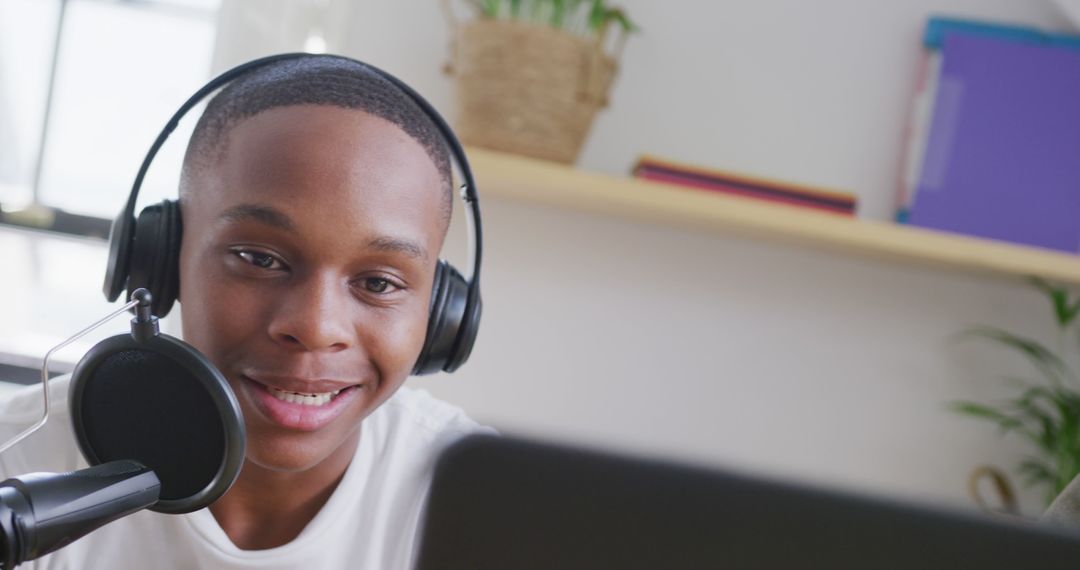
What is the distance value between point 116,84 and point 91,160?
153 millimetres

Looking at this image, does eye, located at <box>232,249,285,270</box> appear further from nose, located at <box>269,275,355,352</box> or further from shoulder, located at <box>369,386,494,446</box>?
shoulder, located at <box>369,386,494,446</box>

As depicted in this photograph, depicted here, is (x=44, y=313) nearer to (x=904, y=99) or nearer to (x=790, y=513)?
(x=904, y=99)

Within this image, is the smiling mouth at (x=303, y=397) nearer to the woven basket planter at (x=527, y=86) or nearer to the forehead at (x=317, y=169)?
the forehead at (x=317, y=169)

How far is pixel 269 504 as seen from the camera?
0.96 metres

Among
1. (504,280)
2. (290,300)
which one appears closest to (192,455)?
(290,300)

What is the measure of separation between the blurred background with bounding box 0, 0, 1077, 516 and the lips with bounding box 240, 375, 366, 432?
107 centimetres

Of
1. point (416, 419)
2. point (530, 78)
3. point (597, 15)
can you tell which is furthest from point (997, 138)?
point (416, 419)

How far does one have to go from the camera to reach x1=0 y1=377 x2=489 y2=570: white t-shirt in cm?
88

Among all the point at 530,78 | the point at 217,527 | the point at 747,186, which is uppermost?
the point at 530,78

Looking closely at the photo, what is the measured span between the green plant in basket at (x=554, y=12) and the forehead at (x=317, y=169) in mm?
864

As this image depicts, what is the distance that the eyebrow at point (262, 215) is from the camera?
0.81 metres

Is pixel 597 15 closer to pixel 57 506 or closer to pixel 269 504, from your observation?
pixel 269 504

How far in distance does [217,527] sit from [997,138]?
1.51 metres

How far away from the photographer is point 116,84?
2.02 meters
